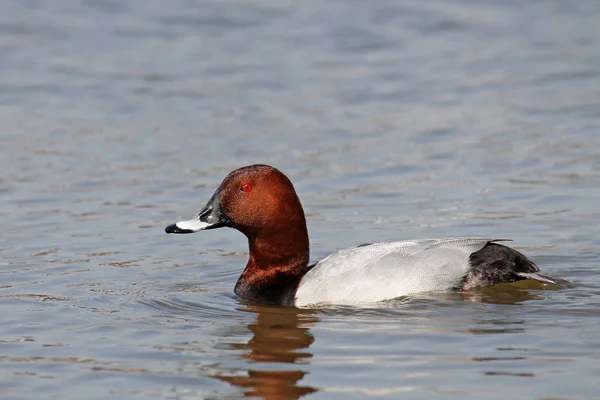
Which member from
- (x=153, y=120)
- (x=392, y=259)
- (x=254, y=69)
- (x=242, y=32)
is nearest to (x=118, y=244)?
(x=392, y=259)

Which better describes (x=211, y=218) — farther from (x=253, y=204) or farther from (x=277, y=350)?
(x=277, y=350)

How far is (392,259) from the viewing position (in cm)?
743

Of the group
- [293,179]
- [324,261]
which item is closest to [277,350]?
[324,261]

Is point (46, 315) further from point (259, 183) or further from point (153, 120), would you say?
point (153, 120)

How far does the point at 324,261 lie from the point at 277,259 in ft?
1.24

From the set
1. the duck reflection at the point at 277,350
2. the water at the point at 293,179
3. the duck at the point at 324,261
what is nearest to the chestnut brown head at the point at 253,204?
the duck at the point at 324,261

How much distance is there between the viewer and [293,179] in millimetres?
10445

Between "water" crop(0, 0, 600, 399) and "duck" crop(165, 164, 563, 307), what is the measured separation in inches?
5.2

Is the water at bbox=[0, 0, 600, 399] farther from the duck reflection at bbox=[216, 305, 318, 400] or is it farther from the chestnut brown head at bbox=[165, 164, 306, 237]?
the chestnut brown head at bbox=[165, 164, 306, 237]

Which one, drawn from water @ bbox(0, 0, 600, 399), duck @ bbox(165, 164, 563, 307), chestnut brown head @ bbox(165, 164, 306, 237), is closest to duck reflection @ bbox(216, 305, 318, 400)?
water @ bbox(0, 0, 600, 399)

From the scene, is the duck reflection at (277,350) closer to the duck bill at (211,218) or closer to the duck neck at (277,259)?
the duck neck at (277,259)

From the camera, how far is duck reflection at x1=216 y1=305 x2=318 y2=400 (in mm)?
5734

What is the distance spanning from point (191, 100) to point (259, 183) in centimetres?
531

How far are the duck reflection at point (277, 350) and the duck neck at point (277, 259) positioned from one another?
330 mm
